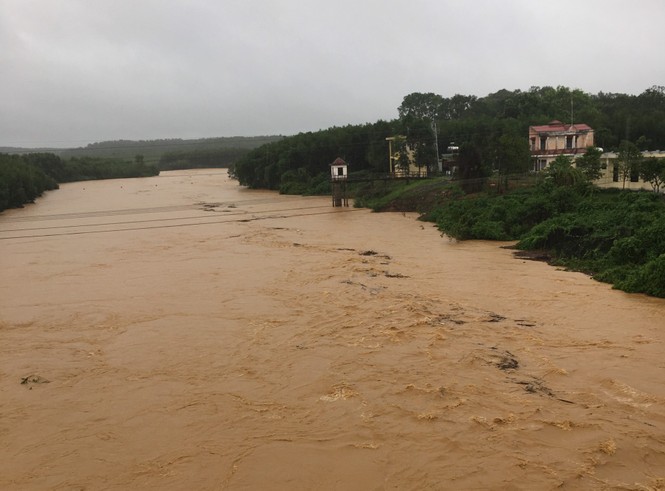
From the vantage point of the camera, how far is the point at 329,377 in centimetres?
1020

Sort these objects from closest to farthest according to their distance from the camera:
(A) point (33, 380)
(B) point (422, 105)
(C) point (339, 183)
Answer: (A) point (33, 380)
(C) point (339, 183)
(B) point (422, 105)

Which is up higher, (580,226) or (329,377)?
(580,226)

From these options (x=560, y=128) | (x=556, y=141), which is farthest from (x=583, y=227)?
(x=560, y=128)

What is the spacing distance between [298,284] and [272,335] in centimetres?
491

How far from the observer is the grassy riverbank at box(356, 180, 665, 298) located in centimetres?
1709

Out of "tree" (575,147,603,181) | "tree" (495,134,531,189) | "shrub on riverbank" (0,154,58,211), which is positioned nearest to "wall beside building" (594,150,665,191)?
"tree" (575,147,603,181)

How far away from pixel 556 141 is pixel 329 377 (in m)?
36.2

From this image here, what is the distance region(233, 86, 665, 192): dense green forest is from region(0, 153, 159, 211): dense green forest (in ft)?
58.3

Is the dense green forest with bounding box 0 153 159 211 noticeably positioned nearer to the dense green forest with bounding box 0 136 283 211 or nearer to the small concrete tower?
the dense green forest with bounding box 0 136 283 211

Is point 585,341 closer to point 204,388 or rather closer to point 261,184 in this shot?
point 204,388

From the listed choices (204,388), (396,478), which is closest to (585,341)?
(396,478)

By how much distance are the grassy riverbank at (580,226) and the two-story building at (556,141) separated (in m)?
10.1

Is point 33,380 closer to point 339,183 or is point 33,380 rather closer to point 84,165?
point 339,183

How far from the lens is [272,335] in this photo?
1270 cm
